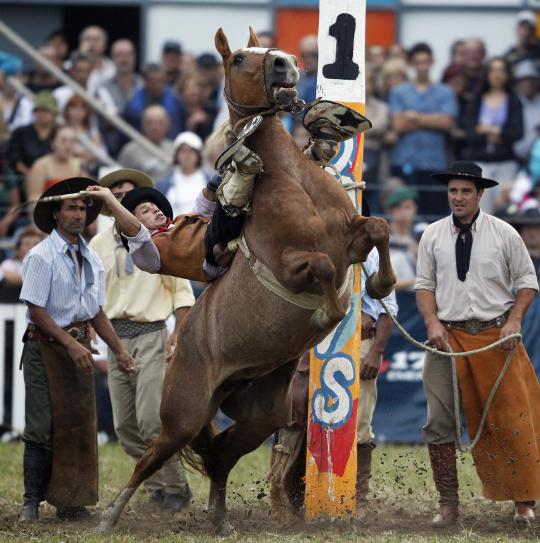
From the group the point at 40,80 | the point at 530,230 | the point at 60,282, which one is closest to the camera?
the point at 60,282

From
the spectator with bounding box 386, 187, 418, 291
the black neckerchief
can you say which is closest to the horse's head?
the black neckerchief

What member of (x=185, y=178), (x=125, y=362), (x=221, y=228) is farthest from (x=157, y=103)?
(x=221, y=228)

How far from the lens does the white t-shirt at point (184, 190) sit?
535 inches

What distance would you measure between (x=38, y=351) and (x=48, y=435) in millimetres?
570

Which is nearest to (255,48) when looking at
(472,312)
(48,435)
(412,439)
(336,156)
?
(336,156)

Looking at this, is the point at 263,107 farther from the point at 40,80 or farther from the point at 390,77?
the point at 40,80

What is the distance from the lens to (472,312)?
356 inches

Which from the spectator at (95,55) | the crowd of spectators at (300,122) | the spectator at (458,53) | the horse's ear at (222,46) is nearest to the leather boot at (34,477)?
the horse's ear at (222,46)

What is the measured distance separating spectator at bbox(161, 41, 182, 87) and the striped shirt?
24.8ft

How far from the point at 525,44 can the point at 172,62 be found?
426cm

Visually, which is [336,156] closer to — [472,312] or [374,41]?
[472,312]

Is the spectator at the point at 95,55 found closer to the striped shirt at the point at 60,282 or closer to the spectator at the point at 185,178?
the spectator at the point at 185,178

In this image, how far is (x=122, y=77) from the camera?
1606cm

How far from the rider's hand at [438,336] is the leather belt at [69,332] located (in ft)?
7.71
